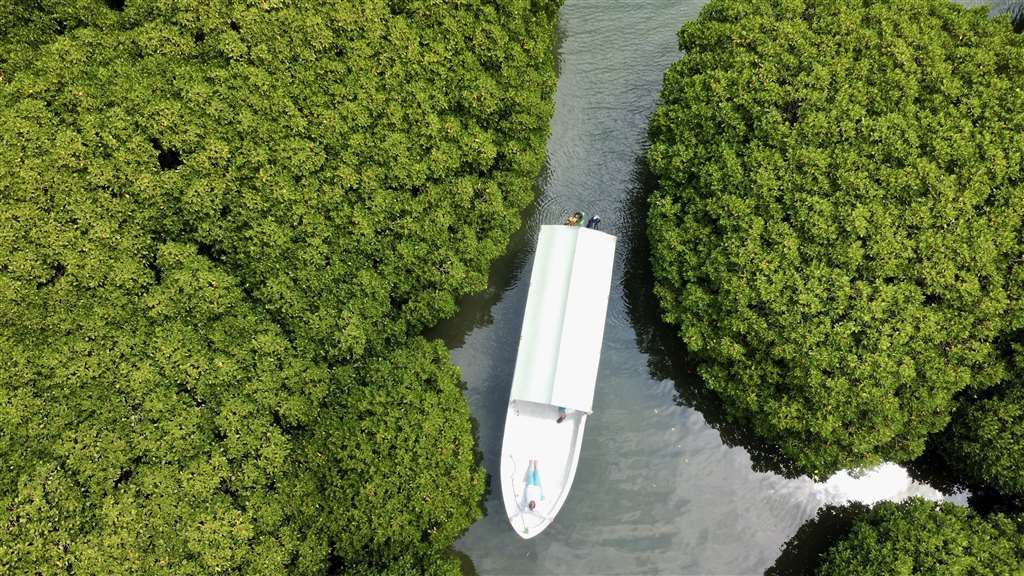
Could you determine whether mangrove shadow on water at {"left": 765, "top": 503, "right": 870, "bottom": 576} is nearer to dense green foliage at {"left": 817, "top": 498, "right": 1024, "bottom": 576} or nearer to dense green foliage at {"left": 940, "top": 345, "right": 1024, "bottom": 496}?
dense green foliage at {"left": 817, "top": 498, "right": 1024, "bottom": 576}

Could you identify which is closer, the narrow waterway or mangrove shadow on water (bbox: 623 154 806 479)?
the narrow waterway

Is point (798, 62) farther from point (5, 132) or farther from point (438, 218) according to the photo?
point (5, 132)

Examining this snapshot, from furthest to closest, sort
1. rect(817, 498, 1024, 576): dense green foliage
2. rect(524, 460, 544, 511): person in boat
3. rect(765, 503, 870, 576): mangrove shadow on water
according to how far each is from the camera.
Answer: rect(765, 503, 870, 576): mangrove shadow on water → rect(524, 460, 544, 511): person in boat → rect(817, 498, 1024, 576): dense green foliage

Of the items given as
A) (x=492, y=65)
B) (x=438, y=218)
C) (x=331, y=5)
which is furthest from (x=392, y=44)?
(x=438, y=218)

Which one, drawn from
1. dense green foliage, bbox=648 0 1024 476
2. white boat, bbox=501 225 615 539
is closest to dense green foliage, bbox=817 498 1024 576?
dense green foliage, bbox=648 0 1024 476

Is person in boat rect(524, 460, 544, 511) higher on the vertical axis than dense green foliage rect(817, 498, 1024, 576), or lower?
lower

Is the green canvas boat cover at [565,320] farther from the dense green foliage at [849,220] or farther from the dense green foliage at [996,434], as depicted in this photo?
the dense green foliage at [996,434]

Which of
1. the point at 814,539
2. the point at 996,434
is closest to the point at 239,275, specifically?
the point at 814,539
